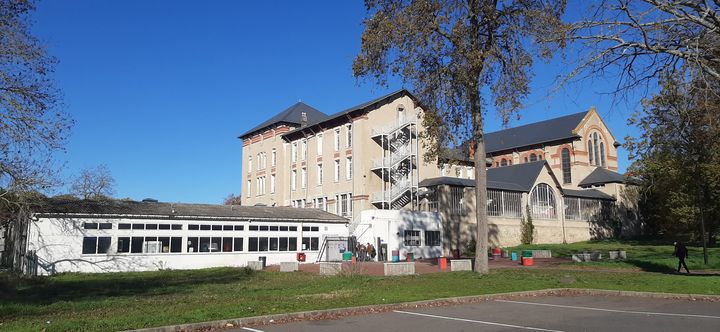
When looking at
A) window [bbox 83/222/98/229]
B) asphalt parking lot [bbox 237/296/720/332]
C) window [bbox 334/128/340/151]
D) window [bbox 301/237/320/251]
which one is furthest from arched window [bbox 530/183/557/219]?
asphalt parking lot [bbox 237/296/720/332]

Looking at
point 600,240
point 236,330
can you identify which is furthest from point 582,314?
point 600,240

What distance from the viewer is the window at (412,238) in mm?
44188

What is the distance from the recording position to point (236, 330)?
1114cm

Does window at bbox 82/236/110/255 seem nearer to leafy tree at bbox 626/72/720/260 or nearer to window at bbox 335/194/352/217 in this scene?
window at bbox 335/194/352/217

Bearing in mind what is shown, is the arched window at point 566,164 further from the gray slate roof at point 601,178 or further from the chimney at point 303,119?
the chimney at point 303,119

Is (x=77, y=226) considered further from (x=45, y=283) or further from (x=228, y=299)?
(x=228, y=299)

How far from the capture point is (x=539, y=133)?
78438 millimetres

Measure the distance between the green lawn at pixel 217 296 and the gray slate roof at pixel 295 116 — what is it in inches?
1547

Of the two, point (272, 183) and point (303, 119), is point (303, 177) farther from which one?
point (303, 119)

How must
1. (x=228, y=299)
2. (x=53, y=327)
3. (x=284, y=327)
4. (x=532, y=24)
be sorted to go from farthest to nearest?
(x=532, y=24)
(x=228, y=299)
(x=284, y=327)
(x=53, y=327)

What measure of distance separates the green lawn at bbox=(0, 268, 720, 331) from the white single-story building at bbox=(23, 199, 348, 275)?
7097 mm

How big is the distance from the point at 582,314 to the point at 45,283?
21410 mm

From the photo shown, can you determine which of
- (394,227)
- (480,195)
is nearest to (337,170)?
(394,227)

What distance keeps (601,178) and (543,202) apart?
16527mm
